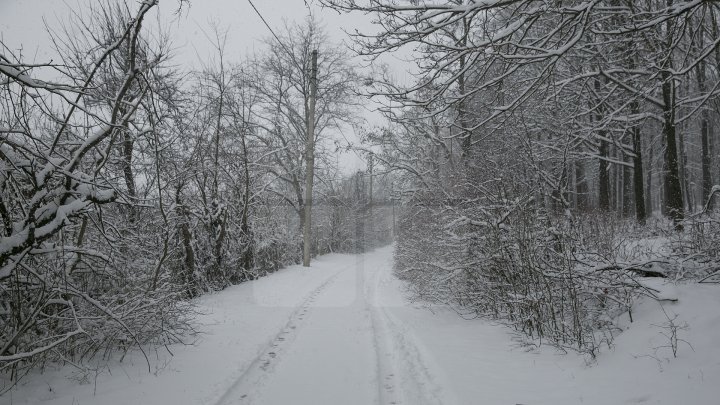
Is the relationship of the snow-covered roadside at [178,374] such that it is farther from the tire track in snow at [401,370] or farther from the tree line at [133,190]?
the tire track in snow at [401,370]

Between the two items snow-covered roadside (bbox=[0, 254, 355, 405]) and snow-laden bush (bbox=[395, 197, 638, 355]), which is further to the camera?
snow-laden bush (bbox=[395, 197, 638, 355])

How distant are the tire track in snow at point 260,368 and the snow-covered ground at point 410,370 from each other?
0.5 inches

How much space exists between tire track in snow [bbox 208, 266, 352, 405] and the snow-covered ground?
13 mm

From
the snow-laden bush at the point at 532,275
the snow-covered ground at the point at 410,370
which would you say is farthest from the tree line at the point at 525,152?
the snow-covered ground at the point at 410,370

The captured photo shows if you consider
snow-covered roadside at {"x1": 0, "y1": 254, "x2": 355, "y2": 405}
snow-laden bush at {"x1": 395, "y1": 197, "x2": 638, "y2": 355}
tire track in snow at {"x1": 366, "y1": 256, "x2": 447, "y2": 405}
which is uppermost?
snow-laden bush at {"x1": 395, "y1": 197, "x2": 638, "y2": 355}

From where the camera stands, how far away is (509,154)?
7074 mm

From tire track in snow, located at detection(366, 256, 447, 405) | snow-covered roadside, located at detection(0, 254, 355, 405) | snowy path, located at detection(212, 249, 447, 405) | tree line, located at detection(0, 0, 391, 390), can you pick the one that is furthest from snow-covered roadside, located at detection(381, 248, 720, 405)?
tree line, located at detection(0, 0, 391, 390)

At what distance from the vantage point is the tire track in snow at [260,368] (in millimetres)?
3951

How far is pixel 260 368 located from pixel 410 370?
1.89m

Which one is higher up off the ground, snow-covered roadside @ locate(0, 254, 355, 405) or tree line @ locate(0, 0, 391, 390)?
tree line @ locate(0, 0, 391, 390)

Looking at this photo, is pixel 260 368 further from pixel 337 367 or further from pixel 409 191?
pixel 409 191

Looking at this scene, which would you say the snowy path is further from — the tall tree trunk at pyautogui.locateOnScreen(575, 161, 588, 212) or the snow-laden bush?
the tall tree trunk at pyautogui.locateOnScreen(575, 161, 588, 212)

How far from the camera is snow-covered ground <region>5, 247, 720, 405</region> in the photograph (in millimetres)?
3643

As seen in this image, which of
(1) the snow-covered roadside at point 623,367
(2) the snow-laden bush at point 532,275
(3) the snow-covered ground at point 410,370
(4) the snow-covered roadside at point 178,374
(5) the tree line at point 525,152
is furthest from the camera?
(2) the snow-laden bush at point 532,275
